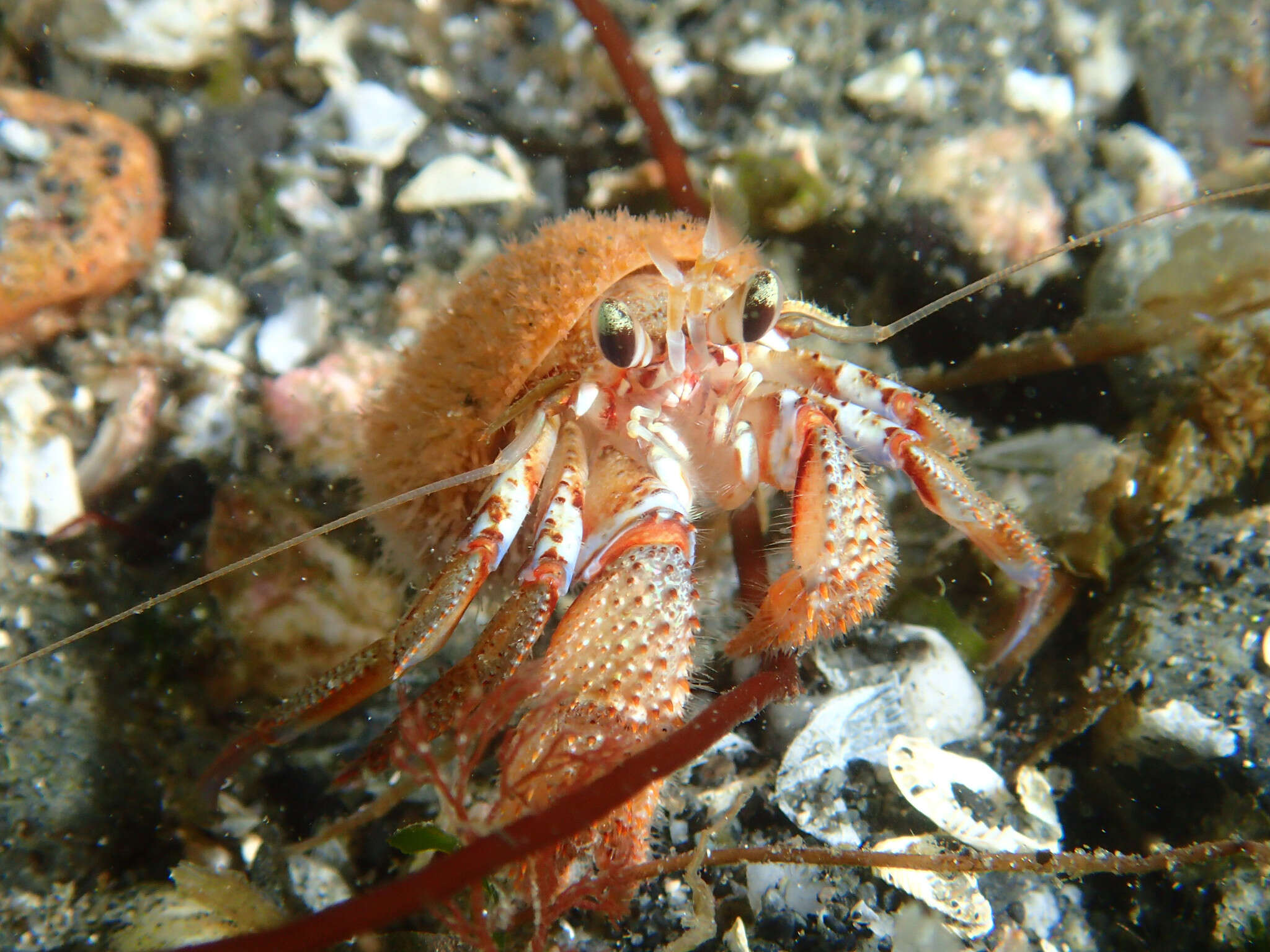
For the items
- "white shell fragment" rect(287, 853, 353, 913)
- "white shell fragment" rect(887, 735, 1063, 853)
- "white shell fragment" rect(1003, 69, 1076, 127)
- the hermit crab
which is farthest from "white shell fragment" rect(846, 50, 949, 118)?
"white shell fragment" rect(287, 853, 353, 913)

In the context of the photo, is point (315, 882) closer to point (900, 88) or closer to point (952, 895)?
point (952, 895)

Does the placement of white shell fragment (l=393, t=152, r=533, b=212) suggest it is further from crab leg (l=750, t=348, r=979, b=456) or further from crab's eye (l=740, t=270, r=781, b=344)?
crab's eye (l=740, t=270, r=781, b=344)

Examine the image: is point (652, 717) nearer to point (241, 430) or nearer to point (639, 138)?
point (241, 430)

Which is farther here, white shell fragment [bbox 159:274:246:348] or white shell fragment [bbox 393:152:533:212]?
white shell fragment [bbox 393:152:533:212]

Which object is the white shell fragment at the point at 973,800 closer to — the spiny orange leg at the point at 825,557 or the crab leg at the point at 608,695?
the spiny orange leg at the point at 825,557

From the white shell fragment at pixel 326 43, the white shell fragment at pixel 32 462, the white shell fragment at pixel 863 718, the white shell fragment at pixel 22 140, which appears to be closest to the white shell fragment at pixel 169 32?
the white shell fragment at pixel 326 43

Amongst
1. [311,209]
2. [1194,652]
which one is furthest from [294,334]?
[1194,652]
